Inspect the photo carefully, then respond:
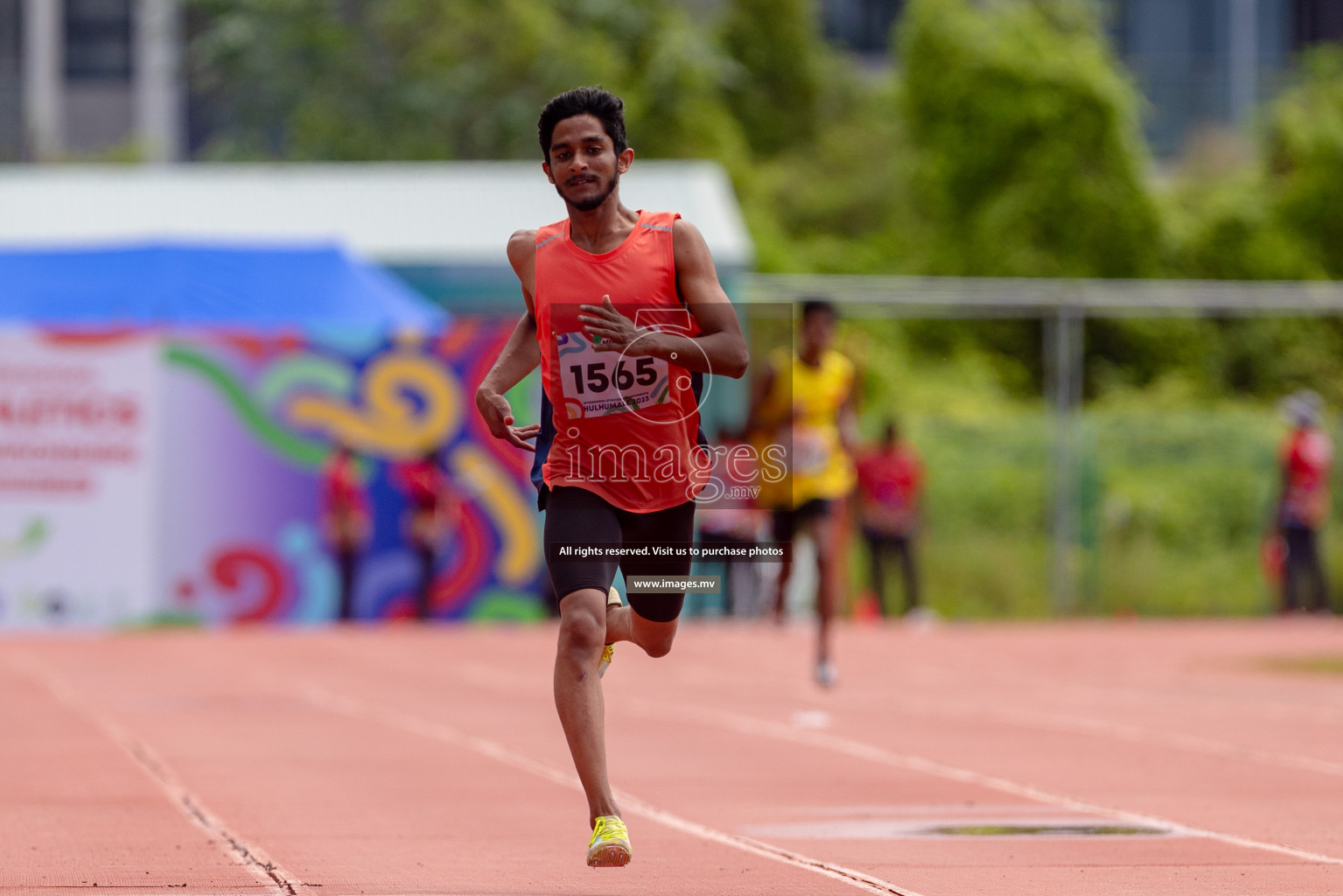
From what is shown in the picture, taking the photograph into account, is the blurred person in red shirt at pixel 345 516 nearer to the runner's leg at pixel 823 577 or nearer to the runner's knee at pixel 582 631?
the runner's leg at pixel 823 577

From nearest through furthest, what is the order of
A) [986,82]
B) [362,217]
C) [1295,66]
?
1. [362,217]
2. [986,82]
3. [1295,66]

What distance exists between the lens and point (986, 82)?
103ft

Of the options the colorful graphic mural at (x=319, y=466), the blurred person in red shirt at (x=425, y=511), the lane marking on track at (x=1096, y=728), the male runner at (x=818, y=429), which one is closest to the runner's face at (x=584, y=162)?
the lane marking on track at (x=1096, y=728)

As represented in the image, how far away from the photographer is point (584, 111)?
602 centimetres

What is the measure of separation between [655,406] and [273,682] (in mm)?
8448

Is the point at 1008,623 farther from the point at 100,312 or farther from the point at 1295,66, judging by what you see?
the point at 1295,66

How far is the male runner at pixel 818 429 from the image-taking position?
475 inches

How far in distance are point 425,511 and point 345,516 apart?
0.66m

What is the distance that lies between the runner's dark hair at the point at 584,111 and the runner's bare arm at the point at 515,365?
27 cm

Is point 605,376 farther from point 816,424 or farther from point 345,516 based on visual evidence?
point 345,516

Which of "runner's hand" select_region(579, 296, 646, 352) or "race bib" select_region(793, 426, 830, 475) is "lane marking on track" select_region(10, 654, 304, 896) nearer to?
"runner's hand" select_region(579, 296, 646, 352)

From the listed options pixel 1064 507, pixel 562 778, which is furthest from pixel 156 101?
pixel 562 778

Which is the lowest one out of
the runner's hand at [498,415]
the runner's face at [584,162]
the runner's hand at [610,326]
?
the runner's hand at [498,415]

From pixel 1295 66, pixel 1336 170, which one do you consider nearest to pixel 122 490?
pixel 1336 170
